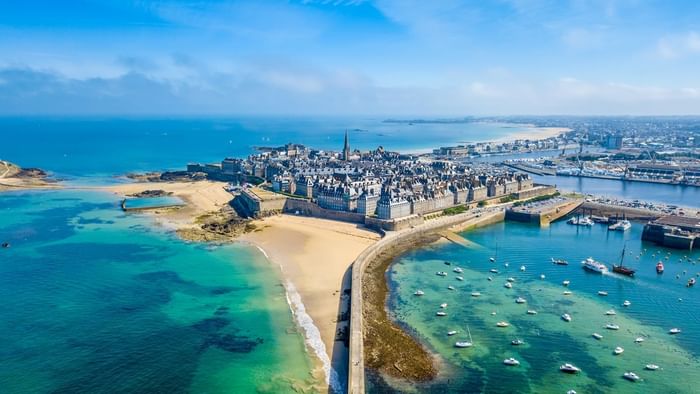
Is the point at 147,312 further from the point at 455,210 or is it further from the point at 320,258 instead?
the point at 455,210

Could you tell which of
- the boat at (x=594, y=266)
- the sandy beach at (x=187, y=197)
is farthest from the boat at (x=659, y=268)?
the sandy beach at (x=187, y=197)

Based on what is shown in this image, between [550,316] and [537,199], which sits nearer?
[550,316]

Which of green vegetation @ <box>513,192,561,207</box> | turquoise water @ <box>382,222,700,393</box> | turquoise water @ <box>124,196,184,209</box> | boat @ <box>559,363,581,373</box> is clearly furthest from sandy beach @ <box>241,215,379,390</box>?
green vegetation @ <box>513,192,561,207</box>

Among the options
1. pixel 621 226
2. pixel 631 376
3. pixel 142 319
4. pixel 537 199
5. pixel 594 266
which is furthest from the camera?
pixel 537 199

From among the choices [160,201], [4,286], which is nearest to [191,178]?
[160,201]

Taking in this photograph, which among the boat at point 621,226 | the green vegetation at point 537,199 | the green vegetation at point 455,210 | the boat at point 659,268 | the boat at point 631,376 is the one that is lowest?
the boat at point 631,376

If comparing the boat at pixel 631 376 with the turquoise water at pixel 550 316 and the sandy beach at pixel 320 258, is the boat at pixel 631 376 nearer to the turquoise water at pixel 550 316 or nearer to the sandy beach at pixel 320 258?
the turquoise water at pixel 550 316

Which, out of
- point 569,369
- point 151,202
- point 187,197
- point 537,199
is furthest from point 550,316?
point 187,197

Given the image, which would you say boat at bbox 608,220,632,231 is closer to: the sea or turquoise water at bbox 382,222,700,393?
turquoise water at bbox 382,222,700,393
